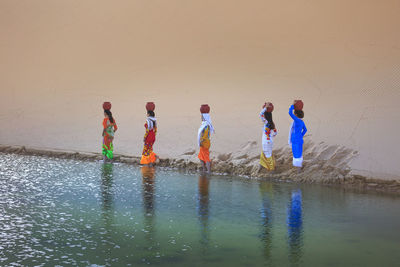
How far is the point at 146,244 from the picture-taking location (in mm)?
4828

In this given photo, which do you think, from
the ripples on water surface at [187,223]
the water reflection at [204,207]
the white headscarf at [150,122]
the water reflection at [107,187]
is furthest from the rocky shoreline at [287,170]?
the water reflection at [107,187]

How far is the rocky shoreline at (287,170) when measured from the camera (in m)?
9.38

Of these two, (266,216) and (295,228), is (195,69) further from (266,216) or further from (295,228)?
(295,228)

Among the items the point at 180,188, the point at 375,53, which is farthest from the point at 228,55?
the point at 180,188

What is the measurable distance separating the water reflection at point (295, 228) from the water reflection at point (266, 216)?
8.6 inches

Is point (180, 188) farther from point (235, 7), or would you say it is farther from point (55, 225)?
point (235, 7)

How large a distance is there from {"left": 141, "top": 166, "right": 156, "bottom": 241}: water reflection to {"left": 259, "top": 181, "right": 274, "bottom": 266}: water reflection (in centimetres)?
121

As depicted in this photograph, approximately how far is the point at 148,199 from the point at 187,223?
1562 millimetres

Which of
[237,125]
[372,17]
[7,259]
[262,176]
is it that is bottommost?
[7,259]

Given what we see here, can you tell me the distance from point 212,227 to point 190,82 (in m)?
15.4

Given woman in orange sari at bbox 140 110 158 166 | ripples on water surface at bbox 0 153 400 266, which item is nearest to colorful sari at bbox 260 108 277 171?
ripples on water surface at bbox 0 153 400 266

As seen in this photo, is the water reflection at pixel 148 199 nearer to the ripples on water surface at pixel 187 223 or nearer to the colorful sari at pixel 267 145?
the ripples on water surface at pixel 187 223

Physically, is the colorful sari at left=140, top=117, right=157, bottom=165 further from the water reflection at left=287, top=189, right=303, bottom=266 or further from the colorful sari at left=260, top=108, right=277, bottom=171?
the water reflection at left=287, top=189, right=303, bottom=266

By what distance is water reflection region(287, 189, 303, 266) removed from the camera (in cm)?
464
